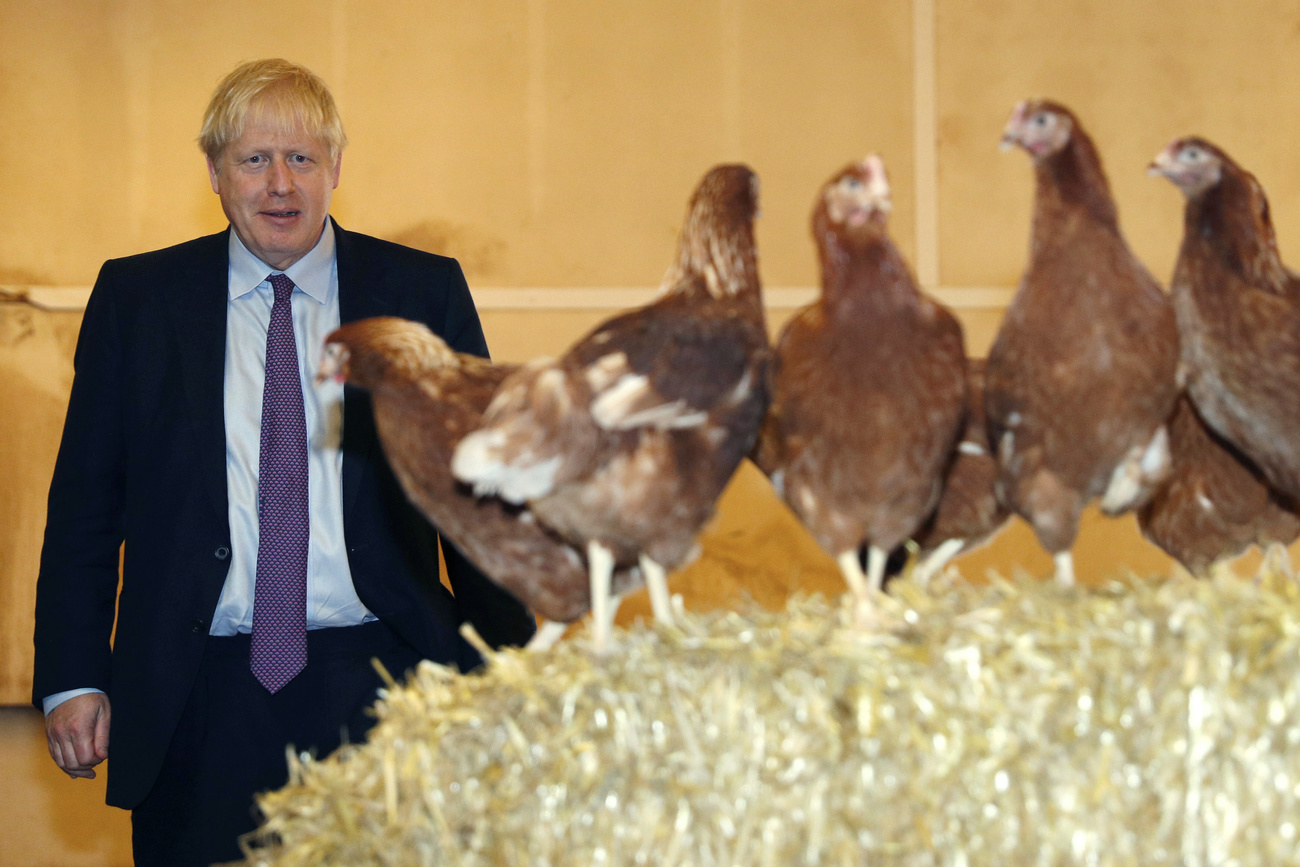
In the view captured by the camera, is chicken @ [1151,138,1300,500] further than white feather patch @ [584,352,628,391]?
Yes

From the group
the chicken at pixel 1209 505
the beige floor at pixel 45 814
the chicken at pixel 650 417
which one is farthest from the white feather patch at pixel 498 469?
the beige floor at pixel 45 814

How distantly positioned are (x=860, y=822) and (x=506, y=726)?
383mm

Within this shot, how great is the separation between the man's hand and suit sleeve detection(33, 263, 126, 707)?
0.04 m

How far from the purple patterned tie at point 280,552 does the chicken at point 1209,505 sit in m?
1.33

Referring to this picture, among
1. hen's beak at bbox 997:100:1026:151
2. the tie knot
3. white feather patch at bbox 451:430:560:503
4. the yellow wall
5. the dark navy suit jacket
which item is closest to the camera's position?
white feather patch at bbox 451:430:560:503

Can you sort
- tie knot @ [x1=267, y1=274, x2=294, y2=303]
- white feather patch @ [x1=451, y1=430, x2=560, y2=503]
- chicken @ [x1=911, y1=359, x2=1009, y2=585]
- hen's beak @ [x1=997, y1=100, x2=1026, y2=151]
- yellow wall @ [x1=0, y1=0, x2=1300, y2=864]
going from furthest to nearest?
yellow wall @ [x1=0, y1=0, x2=1300, y2=864] → tie knot @ [x1=267, y1=274, x2=294, y2=303] → chicken @ [x1=911, y1=359, x2=1009, y2=585] → hen's beak @ [x1=997, y1=100, x2=1026, y2=151] → white feather patch @ [x1=451, y1=430, x2=560, y2=503]

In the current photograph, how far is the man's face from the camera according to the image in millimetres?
1850

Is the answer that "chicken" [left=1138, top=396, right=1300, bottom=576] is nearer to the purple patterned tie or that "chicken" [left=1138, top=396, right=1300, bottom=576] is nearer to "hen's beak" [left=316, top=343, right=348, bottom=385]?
"hen's beak" [left=316, top=343, right=348, bottom=385]

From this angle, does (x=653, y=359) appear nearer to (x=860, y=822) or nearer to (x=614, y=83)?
(x=860, y=822)

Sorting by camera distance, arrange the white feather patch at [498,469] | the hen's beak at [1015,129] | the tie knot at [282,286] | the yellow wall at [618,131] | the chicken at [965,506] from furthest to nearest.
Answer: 1. the yellow wall at [618,131]
2. the tie knot at [282,286]
3. the chicken at [965,506]
4. the hen's beak at [1015,129]
5. the white feather patch at [498,469]

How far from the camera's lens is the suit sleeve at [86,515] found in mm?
1878

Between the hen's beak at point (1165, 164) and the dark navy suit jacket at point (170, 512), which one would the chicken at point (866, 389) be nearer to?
the hen's beak at point (1165, 164)

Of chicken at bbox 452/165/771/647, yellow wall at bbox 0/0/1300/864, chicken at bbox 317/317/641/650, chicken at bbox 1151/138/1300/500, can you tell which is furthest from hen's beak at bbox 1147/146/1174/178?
yellow wall at bbox 0/0/1300/864

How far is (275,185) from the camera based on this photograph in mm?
1841
